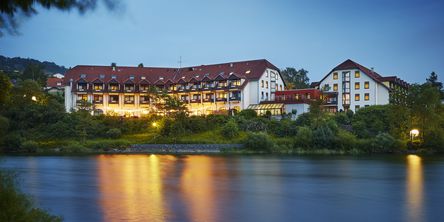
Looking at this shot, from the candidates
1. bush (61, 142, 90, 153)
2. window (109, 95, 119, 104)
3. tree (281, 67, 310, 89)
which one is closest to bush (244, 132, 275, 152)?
bush (61, 142, 90, 153)

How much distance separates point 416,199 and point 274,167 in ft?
62.2

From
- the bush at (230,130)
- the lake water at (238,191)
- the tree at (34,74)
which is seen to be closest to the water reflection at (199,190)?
the lake water at (238,191)

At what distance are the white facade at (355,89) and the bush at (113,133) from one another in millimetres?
37738

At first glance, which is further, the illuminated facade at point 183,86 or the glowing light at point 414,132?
the illuminated facade at point 183,86

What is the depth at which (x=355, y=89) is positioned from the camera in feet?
256

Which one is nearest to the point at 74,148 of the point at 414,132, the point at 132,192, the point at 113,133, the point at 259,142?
the point at 113,133

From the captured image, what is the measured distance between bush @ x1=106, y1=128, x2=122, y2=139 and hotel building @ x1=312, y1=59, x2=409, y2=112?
1485 inches

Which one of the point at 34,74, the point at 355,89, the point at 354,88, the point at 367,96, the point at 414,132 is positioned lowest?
the point at 414,132

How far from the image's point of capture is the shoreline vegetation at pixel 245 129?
61.8 metres

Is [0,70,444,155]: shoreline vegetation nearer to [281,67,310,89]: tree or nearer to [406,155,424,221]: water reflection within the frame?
[406,155,424,221]: water reflection

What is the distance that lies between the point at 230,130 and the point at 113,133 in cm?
1938

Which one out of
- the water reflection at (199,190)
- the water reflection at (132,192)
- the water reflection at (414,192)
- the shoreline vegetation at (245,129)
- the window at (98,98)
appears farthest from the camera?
the window at (98,98)

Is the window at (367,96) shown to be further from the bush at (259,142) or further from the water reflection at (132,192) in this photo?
the water reflection at (132,192)

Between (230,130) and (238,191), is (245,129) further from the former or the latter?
(238,191)
